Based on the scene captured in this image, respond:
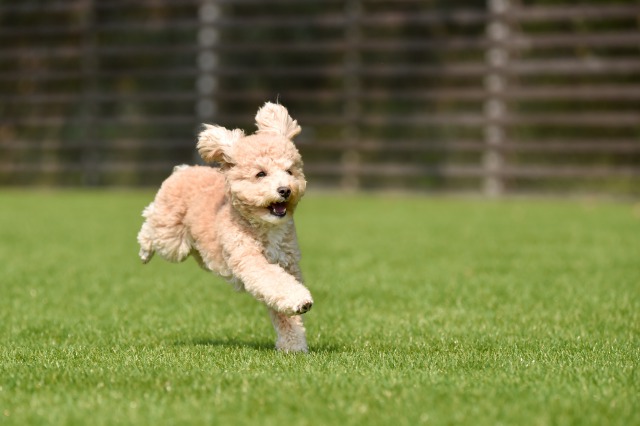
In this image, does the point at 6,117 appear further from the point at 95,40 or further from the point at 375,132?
the point at 375,132

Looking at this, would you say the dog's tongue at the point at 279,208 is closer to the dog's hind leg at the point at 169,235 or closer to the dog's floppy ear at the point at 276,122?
the dog's floppy ear at the point at 276,122

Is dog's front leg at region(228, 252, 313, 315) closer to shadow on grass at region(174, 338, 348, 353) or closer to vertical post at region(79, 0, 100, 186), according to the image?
shadow on grass at region(174, 338, 348, 353)

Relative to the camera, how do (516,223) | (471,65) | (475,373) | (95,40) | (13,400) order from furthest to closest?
(95,40) → (471,65) → (516,223) → (475,373) → (13,400)

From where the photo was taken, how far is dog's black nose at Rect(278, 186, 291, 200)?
14.6 ft

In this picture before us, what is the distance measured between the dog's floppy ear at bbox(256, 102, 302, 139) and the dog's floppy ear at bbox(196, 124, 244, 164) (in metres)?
0.11

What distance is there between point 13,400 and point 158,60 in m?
14.4

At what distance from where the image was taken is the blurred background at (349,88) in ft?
47.6

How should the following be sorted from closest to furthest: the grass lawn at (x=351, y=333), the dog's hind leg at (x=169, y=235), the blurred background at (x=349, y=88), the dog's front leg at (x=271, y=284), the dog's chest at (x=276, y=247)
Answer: the grass lawn at (x=351, y=333)
the dog's front leg at (x=271, y=284)
the dog's chest at (x=276, y=247)
the dog's hind leg at (x=169, y=235)
the blurred background at (x=349, y=88)

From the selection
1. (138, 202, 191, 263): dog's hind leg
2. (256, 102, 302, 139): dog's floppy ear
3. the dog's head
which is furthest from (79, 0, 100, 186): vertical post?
the dog's head

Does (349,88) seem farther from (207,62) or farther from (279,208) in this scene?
(279,208)

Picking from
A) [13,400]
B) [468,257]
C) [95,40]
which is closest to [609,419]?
[13,400]

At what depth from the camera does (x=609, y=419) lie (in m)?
3.41

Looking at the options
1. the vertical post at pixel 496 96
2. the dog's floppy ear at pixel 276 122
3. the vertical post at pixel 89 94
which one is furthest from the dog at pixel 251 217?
the vertical post at pixel 89 94

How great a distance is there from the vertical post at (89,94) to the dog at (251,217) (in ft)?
39.9
